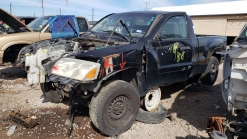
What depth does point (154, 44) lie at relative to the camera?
370 centimetres

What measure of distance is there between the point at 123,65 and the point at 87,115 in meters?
1.39

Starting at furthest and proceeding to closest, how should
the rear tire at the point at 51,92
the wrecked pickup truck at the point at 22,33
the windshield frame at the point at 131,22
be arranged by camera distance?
the wrecked pickup truck at the point at 22,33, the rear tire at the point at 51,92, the windshield frame at the point at 131,22

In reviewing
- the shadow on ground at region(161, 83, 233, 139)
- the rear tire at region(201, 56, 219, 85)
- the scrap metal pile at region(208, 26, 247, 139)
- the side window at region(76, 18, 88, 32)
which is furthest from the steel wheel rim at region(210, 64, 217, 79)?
the side window at region(76, 18, 88, 32)

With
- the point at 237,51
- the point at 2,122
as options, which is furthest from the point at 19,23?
the point at 237,51

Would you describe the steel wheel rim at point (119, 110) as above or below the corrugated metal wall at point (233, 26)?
below

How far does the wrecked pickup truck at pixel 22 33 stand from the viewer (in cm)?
611

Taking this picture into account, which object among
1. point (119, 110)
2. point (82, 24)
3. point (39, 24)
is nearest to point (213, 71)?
point (119, 110)

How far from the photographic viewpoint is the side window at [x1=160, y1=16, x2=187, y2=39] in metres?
4.02

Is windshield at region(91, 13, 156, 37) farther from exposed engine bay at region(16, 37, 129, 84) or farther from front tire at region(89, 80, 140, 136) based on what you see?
front tire at region(89, 80, 140, 136)

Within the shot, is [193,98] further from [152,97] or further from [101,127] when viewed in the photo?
[101,127]

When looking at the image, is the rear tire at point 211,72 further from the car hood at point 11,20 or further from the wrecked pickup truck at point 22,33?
the car hood at point 11,20

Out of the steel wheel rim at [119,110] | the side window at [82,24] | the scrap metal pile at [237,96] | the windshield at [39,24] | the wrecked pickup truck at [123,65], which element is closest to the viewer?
the scrap metal pile at [237,96]

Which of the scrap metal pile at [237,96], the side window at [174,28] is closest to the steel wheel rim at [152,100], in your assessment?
the side window at [174,28]

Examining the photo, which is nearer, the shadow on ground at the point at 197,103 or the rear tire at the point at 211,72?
the shadow on ground at the point at 197,103
